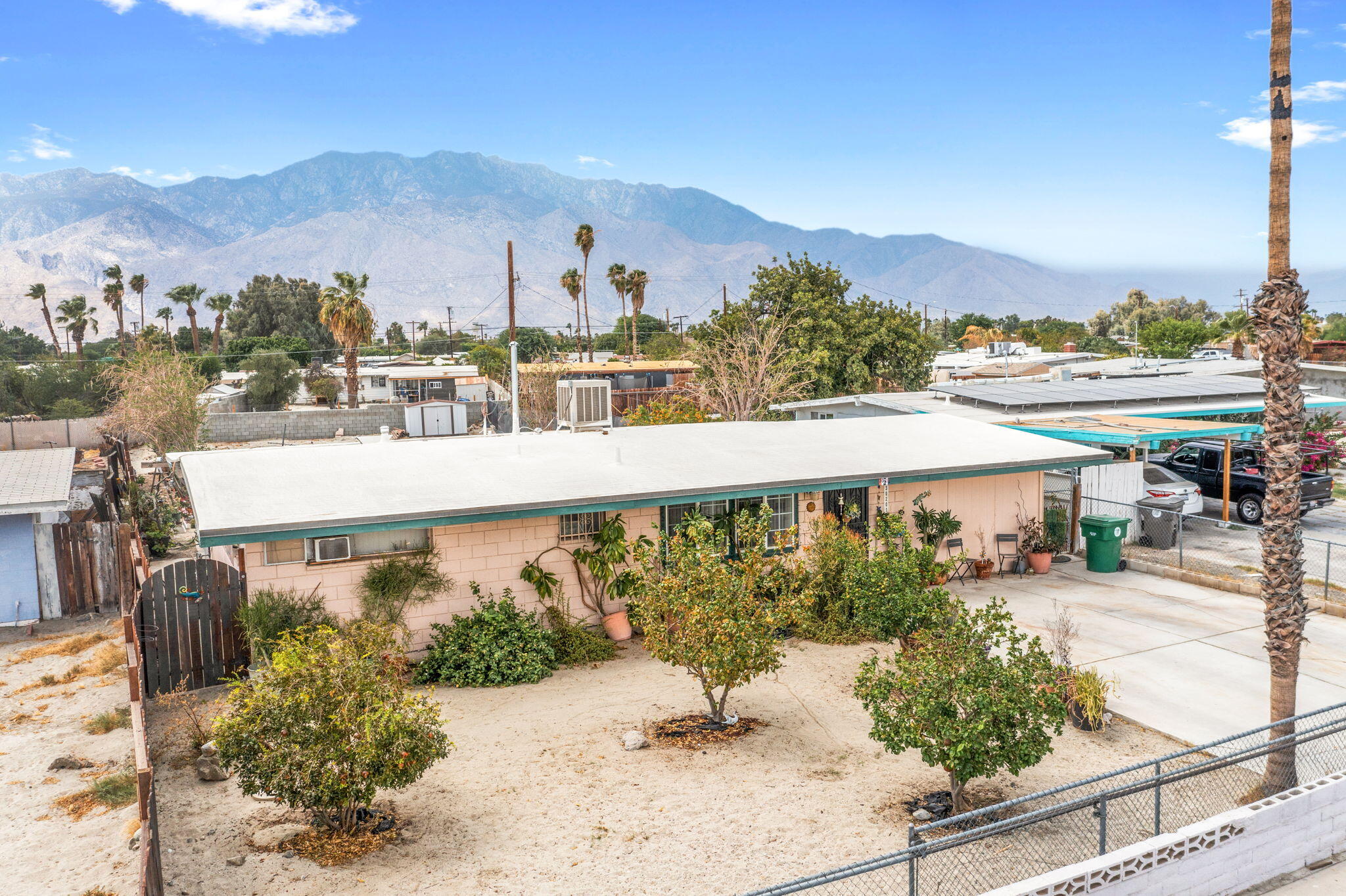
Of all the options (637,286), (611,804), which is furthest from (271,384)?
(611,804)

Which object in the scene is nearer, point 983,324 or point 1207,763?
point 1207,763

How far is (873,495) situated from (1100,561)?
5.50 meters

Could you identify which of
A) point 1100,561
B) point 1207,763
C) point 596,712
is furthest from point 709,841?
point 1100,561

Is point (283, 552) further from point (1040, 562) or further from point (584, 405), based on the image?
point (1040, 562)

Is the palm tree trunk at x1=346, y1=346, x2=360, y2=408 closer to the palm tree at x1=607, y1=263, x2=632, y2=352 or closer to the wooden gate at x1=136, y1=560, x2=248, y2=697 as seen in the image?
the palm tree at x1=607, y1=263, x2=632, y2=352

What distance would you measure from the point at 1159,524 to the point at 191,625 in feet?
64.0

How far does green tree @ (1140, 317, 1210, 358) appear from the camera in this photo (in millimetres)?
76875

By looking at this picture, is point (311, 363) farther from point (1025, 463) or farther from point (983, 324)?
point (983, 324)

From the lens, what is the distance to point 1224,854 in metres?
7.75

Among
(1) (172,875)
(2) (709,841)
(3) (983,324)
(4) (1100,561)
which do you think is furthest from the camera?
(3) (983,324)

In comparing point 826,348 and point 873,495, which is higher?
point 826,348

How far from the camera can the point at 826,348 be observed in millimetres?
39094

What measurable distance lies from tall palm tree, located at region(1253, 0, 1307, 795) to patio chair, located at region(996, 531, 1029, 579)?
389 inches

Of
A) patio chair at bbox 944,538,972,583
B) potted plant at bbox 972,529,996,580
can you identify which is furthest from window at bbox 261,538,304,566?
potted plant at bbox 972,529,996,580
